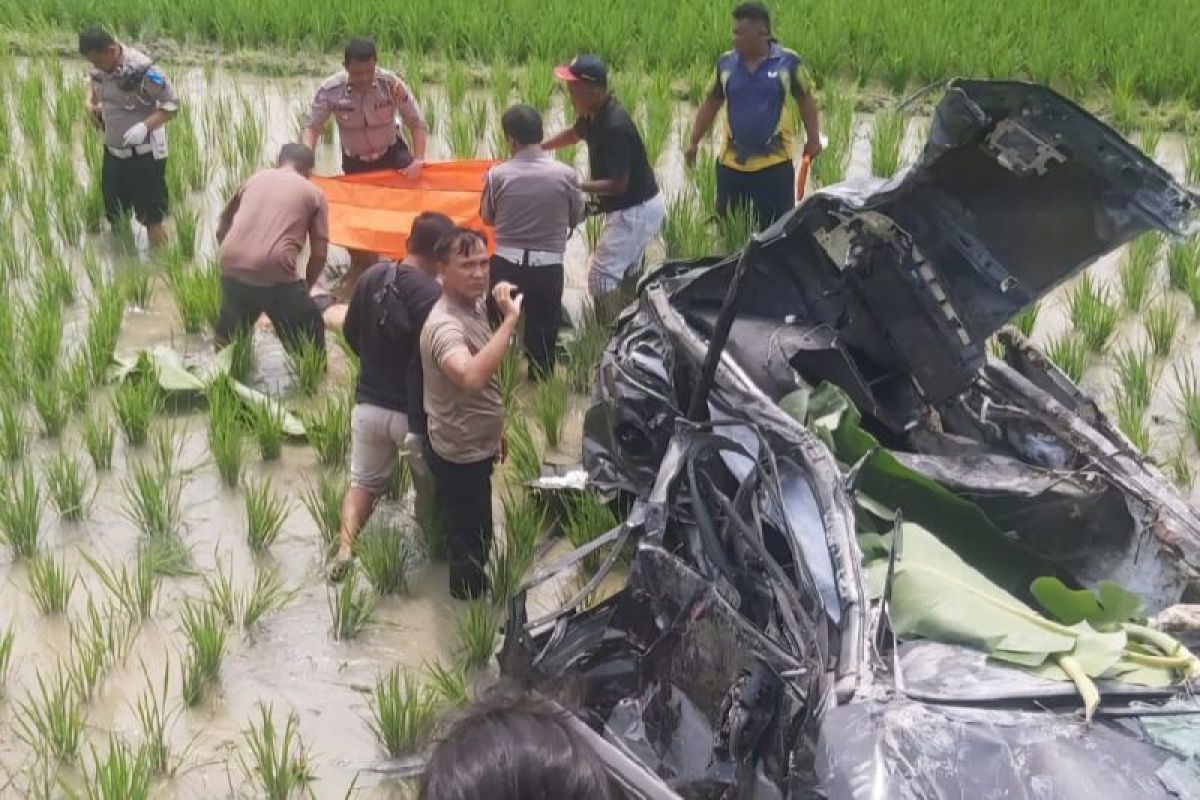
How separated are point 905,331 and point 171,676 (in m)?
2.61

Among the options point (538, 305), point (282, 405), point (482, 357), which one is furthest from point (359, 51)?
point (482, 357)

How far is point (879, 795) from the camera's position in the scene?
2752 millimetres

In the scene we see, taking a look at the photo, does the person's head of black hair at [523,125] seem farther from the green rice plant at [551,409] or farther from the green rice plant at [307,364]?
the green rice plant at [307,364]

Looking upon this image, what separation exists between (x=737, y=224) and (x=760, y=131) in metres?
0.50

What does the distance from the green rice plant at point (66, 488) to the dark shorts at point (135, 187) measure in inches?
113

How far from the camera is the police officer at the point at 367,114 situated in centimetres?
770

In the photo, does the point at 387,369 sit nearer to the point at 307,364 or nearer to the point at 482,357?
the point at 482,357

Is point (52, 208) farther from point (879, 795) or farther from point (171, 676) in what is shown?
point (879, 795)

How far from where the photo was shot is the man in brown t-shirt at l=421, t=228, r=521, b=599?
4617mm

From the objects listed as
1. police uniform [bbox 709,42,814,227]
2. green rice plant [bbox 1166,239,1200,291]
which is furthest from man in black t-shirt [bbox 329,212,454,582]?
green rice plant [bbox 1166,239,1200,291]

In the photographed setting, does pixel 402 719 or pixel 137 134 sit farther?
→ pixel 137 134

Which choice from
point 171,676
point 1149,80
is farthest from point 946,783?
point 1149,80

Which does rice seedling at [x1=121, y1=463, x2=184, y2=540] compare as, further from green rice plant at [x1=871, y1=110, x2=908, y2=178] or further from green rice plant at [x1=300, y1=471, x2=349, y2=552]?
green rice plant at [x1=871, y1=110, x2=908, y2=178]

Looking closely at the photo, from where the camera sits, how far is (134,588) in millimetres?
4980
